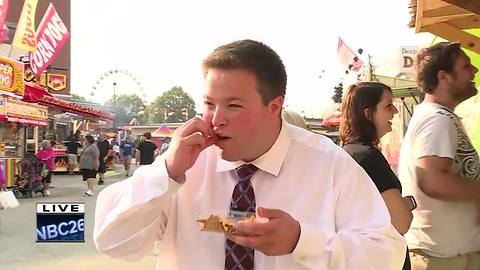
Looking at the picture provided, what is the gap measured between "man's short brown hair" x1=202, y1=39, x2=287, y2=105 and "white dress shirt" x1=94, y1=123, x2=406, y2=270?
0.17 meters

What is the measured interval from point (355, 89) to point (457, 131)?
1.90ft

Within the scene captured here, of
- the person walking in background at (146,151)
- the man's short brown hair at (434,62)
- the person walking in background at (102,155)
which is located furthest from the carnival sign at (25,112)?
the man's short brown hair at (434,62)

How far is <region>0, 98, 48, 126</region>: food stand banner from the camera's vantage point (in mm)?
13742

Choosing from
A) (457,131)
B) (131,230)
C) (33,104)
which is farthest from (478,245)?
(33,104)

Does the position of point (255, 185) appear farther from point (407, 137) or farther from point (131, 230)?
point (407, 137)

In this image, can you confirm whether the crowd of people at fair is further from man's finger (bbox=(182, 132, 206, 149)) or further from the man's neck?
the man's neck

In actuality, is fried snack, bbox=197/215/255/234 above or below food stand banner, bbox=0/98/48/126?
above

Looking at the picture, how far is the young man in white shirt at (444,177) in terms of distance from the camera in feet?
8.96

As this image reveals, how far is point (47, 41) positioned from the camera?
61.3ft

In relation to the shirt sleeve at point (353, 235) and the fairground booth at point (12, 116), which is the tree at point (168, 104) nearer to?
the fairground booth at point (12, 116)

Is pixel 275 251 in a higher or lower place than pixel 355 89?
lower

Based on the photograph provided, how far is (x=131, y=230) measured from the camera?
1.55 metres

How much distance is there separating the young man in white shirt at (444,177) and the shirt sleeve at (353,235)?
1264 millimetres

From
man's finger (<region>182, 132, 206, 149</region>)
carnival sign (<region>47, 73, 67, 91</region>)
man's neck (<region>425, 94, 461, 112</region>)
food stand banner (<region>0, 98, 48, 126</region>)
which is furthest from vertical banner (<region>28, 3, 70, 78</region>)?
man's finger (<region>182, 132, 206, 149</region>)
